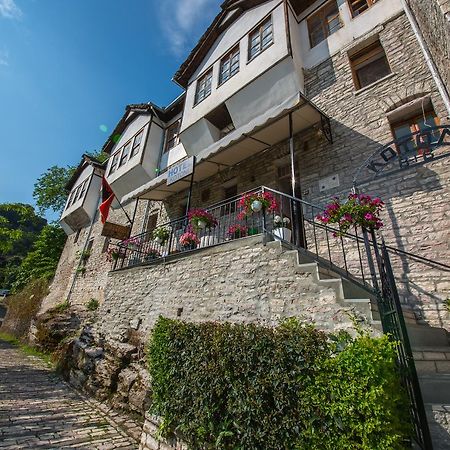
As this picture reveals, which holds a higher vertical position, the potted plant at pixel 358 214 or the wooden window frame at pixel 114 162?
the wooden window frame at pixel 114 162

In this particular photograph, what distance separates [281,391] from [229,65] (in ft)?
32.5

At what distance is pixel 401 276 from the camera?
479 cm

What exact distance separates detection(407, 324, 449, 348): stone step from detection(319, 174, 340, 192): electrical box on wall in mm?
3476

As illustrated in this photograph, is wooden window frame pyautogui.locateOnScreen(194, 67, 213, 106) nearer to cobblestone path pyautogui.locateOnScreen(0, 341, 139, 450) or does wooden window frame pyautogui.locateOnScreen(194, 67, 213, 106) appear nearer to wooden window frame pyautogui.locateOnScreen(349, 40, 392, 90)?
wooden window frame pyautogui.locateOnScreen(349, 40, 392, 90)

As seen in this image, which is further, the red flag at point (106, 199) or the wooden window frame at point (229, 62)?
the red flag at point (106, 199)

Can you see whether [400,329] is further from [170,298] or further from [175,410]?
[170,298]

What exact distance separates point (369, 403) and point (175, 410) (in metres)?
2.74

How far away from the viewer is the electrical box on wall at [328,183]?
20.2 feet

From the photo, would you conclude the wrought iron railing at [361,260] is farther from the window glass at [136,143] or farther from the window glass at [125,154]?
the window glass at [125,154]

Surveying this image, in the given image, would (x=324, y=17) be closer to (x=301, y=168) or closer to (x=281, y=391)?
(x=301, y=168)

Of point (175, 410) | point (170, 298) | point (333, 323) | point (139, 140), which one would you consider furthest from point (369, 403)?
point (139, 140)

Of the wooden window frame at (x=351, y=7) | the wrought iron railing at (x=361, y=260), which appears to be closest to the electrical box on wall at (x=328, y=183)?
the wrought iron railing at (x=361, y=260)

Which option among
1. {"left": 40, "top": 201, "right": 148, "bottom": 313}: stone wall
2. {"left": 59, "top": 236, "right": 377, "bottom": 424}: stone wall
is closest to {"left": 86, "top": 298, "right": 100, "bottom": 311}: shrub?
{"left": 40, "top": 201, "right": 148, "bottom": 313}: stone wall

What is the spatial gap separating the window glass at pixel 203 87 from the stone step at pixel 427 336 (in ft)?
30.2
